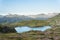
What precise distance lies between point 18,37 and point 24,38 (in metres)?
0.94

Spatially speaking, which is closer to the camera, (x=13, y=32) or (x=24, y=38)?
(x=24, y=38)

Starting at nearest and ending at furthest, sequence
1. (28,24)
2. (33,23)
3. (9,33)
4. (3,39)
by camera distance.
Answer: (3,39)
(9,33)
(28,24)
(33,23)

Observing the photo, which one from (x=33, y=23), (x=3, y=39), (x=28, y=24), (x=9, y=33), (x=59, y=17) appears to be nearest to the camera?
(x=3, y=39)

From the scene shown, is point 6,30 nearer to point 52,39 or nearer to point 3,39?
point 3,39

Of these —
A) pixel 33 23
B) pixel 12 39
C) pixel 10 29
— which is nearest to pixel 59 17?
pixel 33 23

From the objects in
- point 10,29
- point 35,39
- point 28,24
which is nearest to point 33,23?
point 28,24

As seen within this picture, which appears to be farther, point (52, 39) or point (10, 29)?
point (10, 29)

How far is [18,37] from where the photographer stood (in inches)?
966

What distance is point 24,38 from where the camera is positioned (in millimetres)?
25047

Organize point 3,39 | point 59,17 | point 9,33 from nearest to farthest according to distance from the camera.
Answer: point 3,39 < point 9,33 < point 59,17

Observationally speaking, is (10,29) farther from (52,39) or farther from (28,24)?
(28,24)

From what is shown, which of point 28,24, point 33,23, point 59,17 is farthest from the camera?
point 59,17

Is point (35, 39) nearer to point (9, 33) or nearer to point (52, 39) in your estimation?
point (52, 39)

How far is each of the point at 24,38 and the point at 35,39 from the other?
1487 mm
